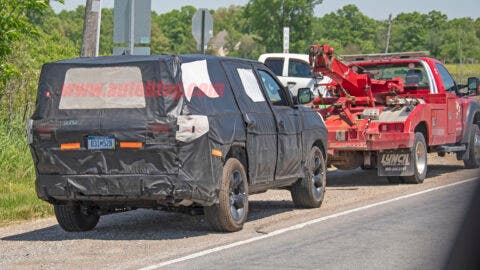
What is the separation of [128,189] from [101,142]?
544 mm

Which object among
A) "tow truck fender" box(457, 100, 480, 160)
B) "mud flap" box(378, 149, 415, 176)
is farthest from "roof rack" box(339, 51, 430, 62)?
"mud flap" box(378, 149, 415, 176)

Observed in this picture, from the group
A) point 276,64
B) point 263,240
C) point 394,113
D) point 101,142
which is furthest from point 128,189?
point 276,64

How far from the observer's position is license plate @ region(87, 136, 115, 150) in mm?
8977

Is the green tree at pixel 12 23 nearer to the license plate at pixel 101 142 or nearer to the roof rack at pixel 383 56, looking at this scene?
the roof rack at pixel 383 56

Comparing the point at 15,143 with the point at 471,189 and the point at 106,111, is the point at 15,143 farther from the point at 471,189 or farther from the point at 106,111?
the point at 471,189

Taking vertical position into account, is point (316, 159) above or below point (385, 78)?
below

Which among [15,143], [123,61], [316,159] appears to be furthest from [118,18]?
[123,61]

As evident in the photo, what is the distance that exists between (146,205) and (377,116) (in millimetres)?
6779

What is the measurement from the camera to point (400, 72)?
16969mm

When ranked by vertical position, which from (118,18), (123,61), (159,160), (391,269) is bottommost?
(391,269)

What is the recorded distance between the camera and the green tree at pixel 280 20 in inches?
3632

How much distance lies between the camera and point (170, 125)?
883cm

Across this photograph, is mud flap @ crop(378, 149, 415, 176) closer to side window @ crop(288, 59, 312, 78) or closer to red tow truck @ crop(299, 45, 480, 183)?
red tow truck @ crop(299, 45, 480, 183)

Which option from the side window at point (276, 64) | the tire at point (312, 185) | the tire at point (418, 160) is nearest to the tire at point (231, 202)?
the tire at point (312, 185)
